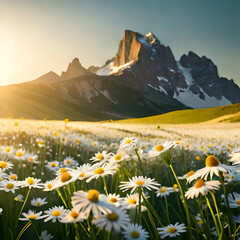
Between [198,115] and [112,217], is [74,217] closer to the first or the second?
[112,217]

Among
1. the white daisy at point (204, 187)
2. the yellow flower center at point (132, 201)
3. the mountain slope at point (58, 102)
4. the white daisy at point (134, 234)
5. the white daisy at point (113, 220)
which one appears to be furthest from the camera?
the mountain slope at point (58, 102)

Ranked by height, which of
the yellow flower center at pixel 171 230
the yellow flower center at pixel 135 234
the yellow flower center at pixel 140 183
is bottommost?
the yellow flower center at pixel 171 230

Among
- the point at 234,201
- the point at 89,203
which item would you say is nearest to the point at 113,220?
the point at 89,203

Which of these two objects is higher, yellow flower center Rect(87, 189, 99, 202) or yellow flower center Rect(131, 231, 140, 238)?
yellow flower center Rect(87, 189, 99, 202)

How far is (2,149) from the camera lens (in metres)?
3.96

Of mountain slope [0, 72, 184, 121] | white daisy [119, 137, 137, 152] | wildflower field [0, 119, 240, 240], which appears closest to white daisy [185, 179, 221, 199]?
wildflower field [0, 119, 240, 240]

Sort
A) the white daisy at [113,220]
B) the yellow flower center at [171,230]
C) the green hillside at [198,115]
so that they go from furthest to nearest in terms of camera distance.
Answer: the green hillside at [198,115] → the yellow flower center at [171,230] → the white daisy at [113,220]

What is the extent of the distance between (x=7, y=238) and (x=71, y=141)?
446cm

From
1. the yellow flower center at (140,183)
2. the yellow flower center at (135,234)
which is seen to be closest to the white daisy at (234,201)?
the yellow flower center at (140,183)

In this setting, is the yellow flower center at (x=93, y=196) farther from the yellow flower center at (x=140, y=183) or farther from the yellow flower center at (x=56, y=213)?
the yellow flower center at (x=56, y=213)

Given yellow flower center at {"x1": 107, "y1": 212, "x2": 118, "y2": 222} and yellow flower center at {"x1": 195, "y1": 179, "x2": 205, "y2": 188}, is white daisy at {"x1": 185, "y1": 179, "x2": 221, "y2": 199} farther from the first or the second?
yellow flower center at {"x1": 107, "y1": 212, "x2": 118, "y2": 222}

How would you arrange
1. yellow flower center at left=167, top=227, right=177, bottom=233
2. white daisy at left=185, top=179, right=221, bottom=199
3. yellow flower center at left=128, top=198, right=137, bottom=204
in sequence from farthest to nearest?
yellow flower center at left=128, top=198, right=137, bottom=204 < yellow flower center at left=167, top=227, right=177, bottom=233 < white daisy at left=185, top=179, right=221, bottom=199

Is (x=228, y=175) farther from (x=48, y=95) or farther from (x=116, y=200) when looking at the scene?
(x=48, y=95)

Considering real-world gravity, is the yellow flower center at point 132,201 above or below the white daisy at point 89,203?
below
